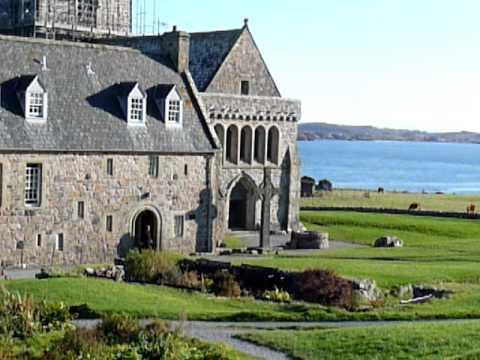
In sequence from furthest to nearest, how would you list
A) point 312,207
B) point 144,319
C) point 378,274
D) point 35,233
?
1. point 312,207
2. point 35,233
3. point 378,274
4. point 144,319

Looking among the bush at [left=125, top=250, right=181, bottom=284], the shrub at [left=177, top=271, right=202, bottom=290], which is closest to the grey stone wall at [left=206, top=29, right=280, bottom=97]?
the bush at [left=125, top=250, right=181, bottom=284]

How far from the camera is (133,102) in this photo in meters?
49.7

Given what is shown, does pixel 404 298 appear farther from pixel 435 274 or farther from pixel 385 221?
pixel 385 221

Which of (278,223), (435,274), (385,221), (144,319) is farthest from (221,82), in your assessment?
(144,319)

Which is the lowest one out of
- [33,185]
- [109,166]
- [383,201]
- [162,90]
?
[383,201]

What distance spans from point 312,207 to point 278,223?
506 inches

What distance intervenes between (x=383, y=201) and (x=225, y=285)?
49644 millimetres

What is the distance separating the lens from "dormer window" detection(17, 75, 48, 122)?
4544 centimetres

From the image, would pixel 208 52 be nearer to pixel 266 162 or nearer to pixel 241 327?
pixel 266 162

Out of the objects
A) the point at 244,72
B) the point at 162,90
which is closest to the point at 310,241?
the point at 162,90

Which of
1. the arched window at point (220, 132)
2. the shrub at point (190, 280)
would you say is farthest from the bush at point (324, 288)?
the arched window at point (220, 132)

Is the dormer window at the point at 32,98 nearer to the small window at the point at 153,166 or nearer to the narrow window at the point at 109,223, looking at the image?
the narrow window at the point at 109,223

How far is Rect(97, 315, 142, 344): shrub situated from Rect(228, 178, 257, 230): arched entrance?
117 feet

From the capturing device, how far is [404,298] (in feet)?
113
